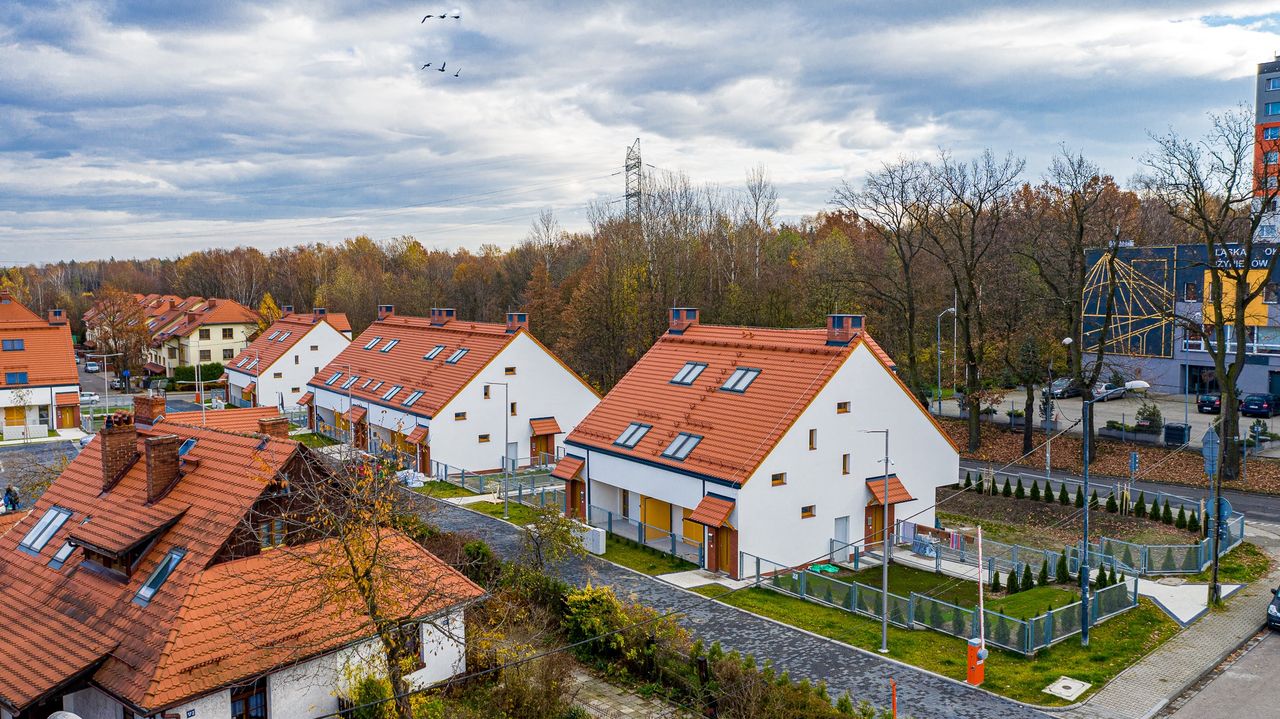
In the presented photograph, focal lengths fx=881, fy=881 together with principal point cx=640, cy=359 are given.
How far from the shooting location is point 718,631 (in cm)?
2248

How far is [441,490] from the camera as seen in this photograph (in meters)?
39.1

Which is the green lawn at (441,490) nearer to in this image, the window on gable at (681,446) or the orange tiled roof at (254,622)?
the window on gable at (681,446)

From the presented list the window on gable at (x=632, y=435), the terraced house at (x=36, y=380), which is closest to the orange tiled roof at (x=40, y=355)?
the terraced house at (x=36, y=380)

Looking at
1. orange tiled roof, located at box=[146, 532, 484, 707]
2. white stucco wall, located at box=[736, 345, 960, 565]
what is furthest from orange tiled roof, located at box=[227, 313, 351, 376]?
orange tiled roof, located at box=[146, 532, 484, 707]

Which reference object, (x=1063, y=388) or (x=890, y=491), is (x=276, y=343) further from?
(x=1063, y=388)

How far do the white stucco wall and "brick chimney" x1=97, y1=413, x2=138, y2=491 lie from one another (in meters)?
16.4

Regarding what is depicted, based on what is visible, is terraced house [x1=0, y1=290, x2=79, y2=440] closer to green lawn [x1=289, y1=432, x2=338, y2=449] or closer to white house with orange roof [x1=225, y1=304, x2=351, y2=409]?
white house with orange roof [x1=225, y1=304, x2=351, y2=409]

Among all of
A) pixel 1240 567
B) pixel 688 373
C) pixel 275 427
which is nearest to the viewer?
pixel 275 427

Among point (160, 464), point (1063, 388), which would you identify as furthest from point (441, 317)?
point (1063, 388)

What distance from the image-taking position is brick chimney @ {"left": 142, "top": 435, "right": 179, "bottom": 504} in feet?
62.9

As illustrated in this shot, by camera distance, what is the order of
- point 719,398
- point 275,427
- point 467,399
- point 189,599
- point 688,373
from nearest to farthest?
point 189,599, point 275,427, point 719,398, point 688,373, point 467,399

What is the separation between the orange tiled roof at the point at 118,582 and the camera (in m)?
15.7

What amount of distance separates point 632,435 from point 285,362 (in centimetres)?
3903

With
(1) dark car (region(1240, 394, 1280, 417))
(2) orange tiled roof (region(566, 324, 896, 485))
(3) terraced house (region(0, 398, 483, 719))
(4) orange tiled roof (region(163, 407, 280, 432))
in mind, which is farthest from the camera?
(1) dark car (region(1240, 394, 1280, 417))
